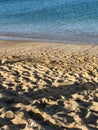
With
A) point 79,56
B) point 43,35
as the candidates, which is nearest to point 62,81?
point 79,56

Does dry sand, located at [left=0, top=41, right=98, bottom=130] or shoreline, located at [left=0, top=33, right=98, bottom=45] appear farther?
shoreline, located at [left=0, top=33, right=98, bottom=45]

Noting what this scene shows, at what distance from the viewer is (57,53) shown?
1362 cm

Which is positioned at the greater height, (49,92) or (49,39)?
(49,39)

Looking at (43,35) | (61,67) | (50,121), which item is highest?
(43,35)

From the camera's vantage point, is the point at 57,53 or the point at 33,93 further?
the point at 57,53

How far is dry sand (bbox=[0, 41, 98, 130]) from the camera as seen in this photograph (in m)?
6.45

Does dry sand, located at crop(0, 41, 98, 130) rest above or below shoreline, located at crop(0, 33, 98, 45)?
below

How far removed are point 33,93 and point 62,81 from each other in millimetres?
1254

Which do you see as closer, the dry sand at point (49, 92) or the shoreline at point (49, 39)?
the dry sand at point (49, 92)

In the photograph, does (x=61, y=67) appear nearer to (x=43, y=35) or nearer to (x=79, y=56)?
(x=79, y=56)

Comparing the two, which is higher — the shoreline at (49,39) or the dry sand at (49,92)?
the shoreline at (49,39)

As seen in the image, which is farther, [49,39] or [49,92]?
[49,39]

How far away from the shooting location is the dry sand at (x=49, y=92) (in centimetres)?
645

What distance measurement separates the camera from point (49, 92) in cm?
802
